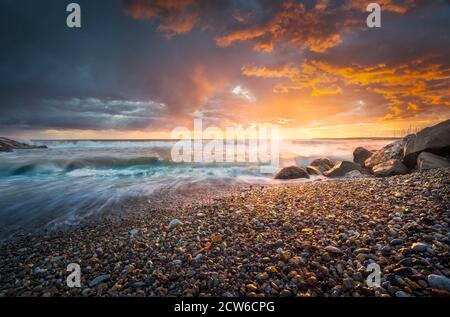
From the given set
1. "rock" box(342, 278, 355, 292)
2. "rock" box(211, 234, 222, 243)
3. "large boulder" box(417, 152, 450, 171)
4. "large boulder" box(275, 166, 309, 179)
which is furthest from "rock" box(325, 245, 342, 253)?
"large boulder" box(275, 166, 309, 179)

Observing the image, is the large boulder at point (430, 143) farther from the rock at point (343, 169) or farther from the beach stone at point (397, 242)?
the beach stone at point (397, 242)

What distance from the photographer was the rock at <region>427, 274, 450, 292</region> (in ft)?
7.67

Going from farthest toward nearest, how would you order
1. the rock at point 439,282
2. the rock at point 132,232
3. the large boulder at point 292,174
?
the large boulder at point 292,174 → the rock at point 132,232 → the rock at point 439,282

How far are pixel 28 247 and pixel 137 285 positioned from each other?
13.1 feet

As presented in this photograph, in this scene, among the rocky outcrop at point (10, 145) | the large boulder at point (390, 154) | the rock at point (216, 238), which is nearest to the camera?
the rock at point (216, 238)

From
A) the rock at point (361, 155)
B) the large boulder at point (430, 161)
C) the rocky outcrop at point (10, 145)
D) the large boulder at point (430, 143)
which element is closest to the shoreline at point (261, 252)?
the large boulder at point (430, 161)

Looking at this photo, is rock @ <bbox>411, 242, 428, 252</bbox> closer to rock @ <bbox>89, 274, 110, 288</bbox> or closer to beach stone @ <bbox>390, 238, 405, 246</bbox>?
beach stone @ <bbox>390, 238, 405, 246</bbox>

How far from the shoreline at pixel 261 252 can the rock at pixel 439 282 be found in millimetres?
60

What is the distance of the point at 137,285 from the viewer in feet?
9.45

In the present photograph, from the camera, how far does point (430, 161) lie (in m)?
8.22

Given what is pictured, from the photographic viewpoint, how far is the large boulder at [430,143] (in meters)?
9.03

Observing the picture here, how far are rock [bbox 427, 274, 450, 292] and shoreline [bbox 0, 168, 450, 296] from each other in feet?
0.20

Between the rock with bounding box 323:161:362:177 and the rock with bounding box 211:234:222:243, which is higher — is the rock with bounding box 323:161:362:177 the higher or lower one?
the higher one

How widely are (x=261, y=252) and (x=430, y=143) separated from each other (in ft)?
35.0
